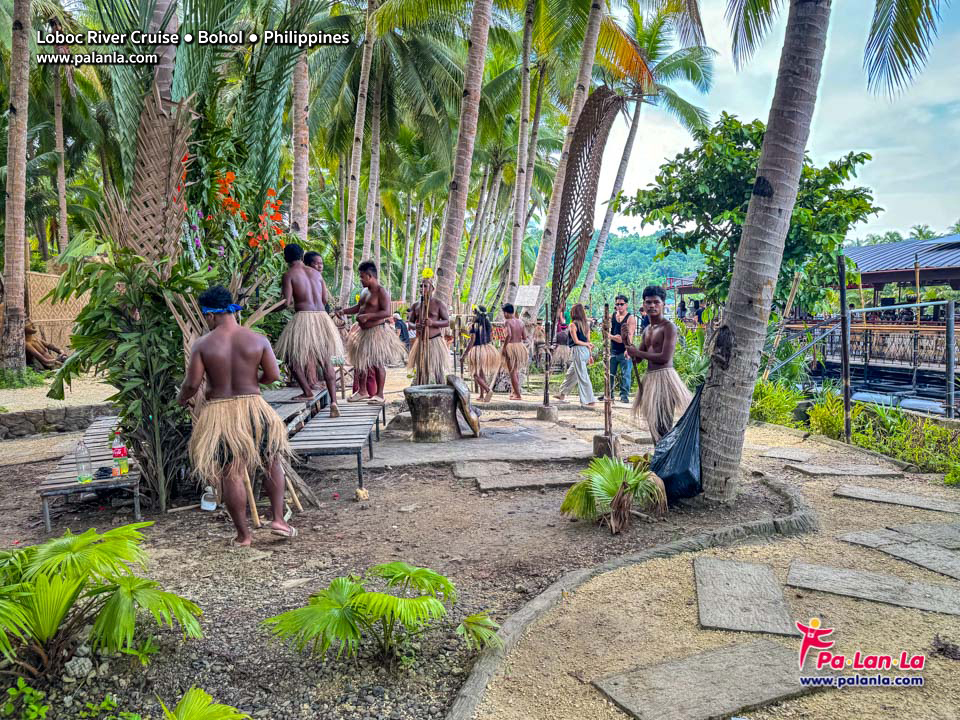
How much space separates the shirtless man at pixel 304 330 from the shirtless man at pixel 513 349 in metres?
4.71

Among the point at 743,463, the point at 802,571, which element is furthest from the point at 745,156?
the point at 802,571

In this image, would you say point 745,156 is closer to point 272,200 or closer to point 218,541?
point 272,200

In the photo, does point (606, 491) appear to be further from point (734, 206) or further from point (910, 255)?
point (910, 255)

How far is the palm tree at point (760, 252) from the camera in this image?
14.0 feet

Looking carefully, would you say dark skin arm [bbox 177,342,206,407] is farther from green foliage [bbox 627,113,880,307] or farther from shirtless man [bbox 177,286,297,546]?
green foliage [bbox 627,113,880,307]

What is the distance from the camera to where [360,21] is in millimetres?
18281

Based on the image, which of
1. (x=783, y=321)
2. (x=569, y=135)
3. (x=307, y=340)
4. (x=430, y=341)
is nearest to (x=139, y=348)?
(x=307, y=340)

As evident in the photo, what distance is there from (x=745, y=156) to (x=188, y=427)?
8.51 m

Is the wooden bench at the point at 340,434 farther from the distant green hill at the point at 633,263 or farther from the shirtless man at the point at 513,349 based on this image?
the distant green hill at the point at 633,263

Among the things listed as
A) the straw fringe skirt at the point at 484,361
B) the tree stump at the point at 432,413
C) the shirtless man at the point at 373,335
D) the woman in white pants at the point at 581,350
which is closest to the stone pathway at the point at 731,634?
the tree stump at the point at 432,413

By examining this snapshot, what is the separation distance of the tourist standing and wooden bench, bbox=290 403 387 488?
13.7ft

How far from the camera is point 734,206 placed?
9812 millimetres

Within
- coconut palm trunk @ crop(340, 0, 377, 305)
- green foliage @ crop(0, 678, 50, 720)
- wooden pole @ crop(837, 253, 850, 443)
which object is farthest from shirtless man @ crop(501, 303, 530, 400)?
green foliage @ crop(0, 678, 50, 720)

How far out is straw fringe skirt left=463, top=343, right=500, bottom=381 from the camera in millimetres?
10469
